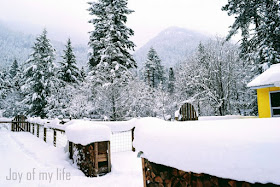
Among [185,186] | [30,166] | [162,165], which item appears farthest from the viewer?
[30,166]

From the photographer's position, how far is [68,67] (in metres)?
24.4

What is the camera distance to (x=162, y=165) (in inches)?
80.1

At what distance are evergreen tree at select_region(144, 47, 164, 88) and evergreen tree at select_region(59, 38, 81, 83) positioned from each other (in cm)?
1567

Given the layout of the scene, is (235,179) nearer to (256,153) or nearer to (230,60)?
(256,153)

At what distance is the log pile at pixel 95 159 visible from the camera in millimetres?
4102

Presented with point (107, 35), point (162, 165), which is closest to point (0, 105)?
point (107, 35)

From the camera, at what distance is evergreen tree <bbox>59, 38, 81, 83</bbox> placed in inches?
950

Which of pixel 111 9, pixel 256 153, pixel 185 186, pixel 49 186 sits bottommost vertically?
pixel 49 186

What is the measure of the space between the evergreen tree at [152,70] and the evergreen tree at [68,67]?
15.7 m

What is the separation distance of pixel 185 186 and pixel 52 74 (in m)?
24.0

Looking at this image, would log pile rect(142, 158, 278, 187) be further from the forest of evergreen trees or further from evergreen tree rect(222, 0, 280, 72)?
evergreen tree rect(222, 0, 280, 72)

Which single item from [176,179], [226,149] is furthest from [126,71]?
[226,149]

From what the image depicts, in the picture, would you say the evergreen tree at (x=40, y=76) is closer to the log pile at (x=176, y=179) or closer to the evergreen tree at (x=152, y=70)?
the evergreen tree at (x=152, y=70)

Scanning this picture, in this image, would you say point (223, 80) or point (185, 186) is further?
point (223, 80)
